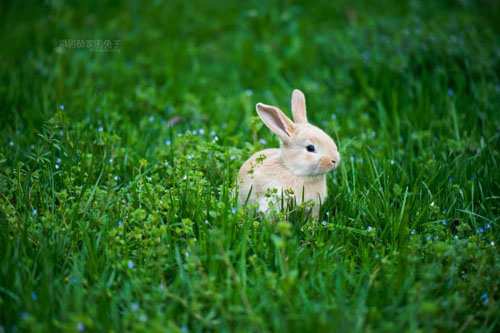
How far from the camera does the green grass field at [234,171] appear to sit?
2.56 metres

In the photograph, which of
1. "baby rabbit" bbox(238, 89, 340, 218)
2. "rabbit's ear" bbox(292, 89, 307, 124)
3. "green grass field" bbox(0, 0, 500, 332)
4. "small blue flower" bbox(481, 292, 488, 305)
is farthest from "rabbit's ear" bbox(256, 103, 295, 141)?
"small blue flower" bbox(481, 292, 488, 305)

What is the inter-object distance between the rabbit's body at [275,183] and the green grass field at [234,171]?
0.42 feet

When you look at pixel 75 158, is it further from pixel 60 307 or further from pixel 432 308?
pixel 432 308

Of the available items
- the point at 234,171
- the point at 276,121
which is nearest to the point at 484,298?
the point at 276,121

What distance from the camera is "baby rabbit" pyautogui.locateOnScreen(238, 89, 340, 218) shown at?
3.18 m

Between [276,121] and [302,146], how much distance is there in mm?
237

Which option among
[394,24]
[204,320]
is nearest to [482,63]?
[394,24]

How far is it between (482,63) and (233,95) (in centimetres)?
248

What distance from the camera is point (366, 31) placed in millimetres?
6055

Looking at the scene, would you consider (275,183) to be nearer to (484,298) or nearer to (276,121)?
(276,121)

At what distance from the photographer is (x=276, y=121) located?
3326mm

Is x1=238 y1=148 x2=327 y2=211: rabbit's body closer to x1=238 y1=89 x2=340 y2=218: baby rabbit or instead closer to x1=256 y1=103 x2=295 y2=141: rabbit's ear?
x1=238 y1=89 x2=340 y2=218: baby rabbit

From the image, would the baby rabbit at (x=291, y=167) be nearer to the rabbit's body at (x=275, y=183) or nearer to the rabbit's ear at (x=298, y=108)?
the rabbit's body at (x=275, y=183)

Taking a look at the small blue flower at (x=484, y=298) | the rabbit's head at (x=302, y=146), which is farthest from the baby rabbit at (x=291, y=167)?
the small blue flower at (x=484, y=298)
